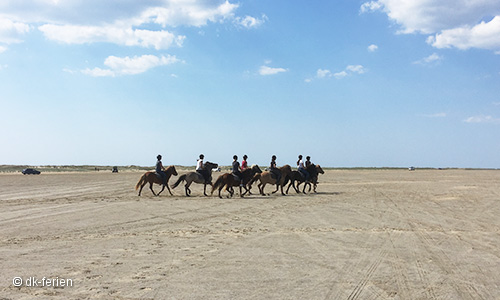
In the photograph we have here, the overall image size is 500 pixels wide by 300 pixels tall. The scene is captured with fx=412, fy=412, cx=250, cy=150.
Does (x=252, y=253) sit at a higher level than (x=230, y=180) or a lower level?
lower

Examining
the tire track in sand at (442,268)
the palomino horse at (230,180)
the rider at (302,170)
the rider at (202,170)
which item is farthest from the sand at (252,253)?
the rider at (302,170)

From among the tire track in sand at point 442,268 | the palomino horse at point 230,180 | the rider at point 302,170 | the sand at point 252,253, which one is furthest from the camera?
the rider at point 302,170

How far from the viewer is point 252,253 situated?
29.0 ft

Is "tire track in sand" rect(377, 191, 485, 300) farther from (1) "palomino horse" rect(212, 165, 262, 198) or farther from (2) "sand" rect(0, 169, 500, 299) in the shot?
(1) "palomino horse" rect(212, 165, 262, 198)

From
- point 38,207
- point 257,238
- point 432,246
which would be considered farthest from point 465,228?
point 38,207

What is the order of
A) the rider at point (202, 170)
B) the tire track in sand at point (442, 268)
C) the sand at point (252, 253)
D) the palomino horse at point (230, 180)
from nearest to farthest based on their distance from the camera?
1. the tire track in sand at point (442, 268)
2. the sand at point (252, 253)
3. the palomino horse at point (230, 180)
4. the rider at point (202, 170)

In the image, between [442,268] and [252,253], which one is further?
[252,253]

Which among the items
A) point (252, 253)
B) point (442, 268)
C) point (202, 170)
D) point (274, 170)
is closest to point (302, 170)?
point (274, 170)

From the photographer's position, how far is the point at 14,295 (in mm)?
6023

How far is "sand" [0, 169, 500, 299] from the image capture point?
6398 millimetres

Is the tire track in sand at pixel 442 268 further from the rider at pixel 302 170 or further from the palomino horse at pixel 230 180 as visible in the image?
the rider at pixel 302 170

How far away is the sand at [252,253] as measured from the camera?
640 centimetres

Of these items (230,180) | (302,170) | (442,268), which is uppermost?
(302,170)

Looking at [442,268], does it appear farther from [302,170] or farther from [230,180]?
[302,170]
